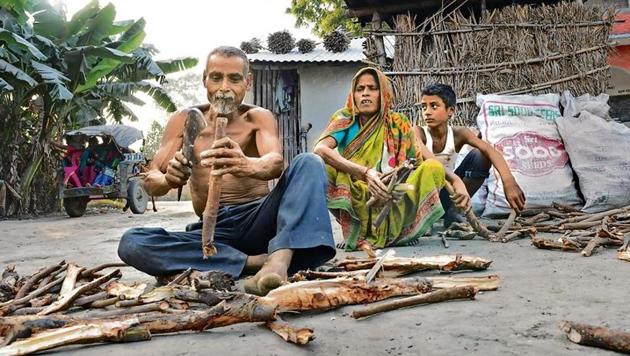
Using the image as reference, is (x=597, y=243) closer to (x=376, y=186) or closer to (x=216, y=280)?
(x=376, y=186)

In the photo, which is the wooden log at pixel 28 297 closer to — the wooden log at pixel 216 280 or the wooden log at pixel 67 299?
the wooden log at pixel 67 299

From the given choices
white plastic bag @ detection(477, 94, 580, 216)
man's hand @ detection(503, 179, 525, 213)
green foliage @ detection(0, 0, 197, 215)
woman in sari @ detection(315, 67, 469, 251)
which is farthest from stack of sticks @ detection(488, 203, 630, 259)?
green foliage @ detection(0, 0, 197, 215)

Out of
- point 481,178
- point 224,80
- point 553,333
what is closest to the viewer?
point 553,333

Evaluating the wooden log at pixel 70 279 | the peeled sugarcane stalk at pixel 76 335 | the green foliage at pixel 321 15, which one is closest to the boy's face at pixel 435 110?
the wooden log at pixel 70 279

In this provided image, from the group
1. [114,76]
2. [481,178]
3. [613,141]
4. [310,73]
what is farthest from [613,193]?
[114,76]

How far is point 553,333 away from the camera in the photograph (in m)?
1.40

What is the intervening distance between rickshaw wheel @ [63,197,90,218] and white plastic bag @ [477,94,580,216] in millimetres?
7220

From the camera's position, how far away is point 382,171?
148 inches

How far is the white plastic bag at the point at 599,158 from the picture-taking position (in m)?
4.59

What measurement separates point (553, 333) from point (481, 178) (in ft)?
10.3

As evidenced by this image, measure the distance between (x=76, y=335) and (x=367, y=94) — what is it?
8.61 feet

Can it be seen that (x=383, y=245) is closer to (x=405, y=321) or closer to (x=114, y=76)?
(x=405, y=321)

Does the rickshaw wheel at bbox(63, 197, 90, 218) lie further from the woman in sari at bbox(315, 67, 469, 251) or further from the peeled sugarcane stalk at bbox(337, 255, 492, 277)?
the peeled sugarcane stalk at bbox(337, 255, 492, 277)

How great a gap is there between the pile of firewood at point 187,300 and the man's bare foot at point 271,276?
0.08 m
